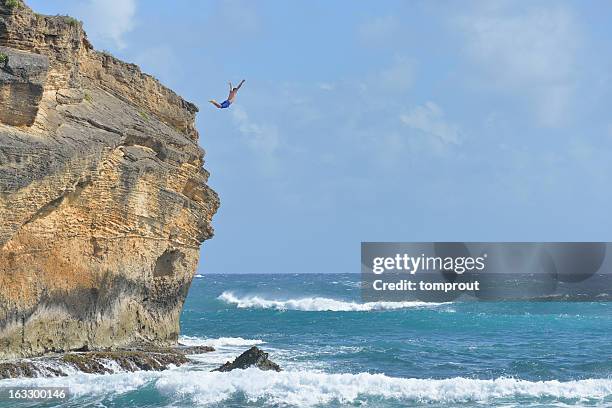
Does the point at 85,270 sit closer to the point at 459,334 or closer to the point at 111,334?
the point at 111,334

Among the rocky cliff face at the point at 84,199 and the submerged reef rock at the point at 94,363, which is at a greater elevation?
the rocky cliff face at the point at 84,199

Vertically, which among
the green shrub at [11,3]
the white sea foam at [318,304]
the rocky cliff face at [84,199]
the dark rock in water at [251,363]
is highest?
the green shrub at [11,3]

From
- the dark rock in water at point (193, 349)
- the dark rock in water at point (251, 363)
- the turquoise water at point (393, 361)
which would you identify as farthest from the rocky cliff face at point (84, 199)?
the dark rock in water at point (251, 363)

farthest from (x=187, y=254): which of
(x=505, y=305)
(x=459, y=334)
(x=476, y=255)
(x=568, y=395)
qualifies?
(x=476, y=255)

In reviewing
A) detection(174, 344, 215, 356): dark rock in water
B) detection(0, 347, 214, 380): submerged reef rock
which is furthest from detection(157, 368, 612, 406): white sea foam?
detection(174, 344, 215, 356): dark rock in water

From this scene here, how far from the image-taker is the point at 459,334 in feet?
138

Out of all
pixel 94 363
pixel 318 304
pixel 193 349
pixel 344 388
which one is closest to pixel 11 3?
pixel 94 363

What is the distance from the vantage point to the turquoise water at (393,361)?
20.8 m

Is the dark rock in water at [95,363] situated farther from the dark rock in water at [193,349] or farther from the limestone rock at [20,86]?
the limestone rock at [20,86]

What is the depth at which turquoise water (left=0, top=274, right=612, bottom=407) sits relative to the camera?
20.8 metres

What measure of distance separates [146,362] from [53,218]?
4.92 m

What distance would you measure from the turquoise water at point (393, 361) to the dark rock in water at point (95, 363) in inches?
19.3

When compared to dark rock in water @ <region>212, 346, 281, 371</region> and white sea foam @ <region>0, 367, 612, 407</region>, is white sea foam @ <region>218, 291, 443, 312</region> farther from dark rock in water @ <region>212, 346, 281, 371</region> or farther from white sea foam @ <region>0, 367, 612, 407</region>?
white sea foam @ <region>0, 367, 612, 407</region>

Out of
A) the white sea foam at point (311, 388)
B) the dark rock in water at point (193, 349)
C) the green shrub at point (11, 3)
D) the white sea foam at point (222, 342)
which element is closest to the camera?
the white sea foam at point (311, 388)
